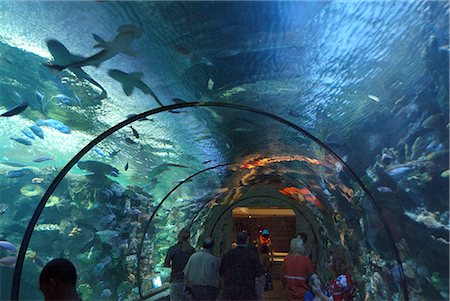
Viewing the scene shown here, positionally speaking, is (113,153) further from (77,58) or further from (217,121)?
(77,58)

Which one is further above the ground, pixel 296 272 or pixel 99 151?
pixel 99 151

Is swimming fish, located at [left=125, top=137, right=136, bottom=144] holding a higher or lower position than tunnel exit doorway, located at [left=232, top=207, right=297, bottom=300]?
lower

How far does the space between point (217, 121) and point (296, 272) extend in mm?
3389

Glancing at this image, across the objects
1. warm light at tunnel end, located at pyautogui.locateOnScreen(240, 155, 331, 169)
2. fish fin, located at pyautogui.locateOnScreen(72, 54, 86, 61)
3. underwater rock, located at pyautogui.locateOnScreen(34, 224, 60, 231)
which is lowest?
underwater rock, located at pyautogui.locateOnScreen(34, 224, 60, 231)

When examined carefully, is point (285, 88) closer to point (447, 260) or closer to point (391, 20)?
point (391, 20)

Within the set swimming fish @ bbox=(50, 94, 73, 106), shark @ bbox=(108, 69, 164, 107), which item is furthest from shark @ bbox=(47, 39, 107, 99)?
swimming fish @ bbox=(50, 94, 73, 106)

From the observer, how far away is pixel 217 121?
26.8 feet

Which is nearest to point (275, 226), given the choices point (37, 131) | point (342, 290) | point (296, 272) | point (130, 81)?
point (342, 290)

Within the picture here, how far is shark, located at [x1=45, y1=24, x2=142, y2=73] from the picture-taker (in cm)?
503

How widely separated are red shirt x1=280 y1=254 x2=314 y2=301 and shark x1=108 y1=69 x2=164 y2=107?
3390 mm

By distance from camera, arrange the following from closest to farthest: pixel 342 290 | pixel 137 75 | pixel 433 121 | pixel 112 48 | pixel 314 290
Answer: pixel 433 121 < pixel 112 48 < pixel 314 290 < pixel 137 75 < pixel 342 290

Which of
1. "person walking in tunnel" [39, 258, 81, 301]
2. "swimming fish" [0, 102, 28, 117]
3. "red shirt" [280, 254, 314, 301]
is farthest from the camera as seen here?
"swimming fish" [0, 102, 28, 117]

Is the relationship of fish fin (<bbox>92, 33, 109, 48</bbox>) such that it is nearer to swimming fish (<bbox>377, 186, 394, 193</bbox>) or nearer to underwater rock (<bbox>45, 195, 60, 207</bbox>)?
swimming fish (<bbox>377, 186, 394, 193</bbox>)

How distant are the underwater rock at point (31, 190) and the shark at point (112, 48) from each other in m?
5.26
